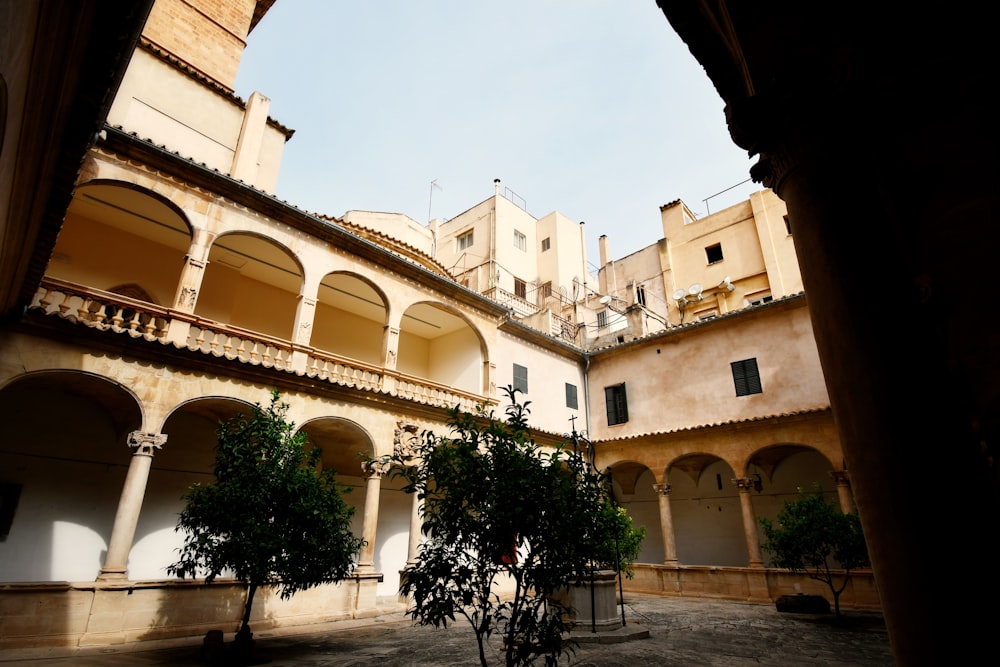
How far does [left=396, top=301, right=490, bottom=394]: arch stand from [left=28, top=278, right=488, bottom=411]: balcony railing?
3.02 m

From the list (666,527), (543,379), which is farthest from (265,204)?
(666,527)

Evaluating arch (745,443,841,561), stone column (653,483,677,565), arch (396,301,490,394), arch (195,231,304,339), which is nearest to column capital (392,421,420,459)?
arch (396,301,490,394)

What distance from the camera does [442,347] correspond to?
1884 centimetres

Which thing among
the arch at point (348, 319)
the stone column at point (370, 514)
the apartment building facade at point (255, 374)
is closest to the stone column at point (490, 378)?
the apartment building facade at point (255, 374)

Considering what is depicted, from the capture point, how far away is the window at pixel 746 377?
1689 centimetres

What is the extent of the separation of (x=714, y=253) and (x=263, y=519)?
25193 mm

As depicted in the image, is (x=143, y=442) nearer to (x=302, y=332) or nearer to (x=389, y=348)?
(x=302, y=332)

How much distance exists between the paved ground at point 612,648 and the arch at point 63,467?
11.2ft

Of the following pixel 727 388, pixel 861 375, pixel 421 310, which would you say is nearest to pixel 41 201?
pixel 861 375

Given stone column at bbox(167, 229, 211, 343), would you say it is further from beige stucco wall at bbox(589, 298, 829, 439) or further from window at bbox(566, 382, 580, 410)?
beige stucco wall at bbox(589, 298, 829, 439)

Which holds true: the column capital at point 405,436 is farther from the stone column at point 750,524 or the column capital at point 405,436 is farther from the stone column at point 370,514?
the stone column at point 750,524

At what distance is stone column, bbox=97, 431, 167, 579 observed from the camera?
873 cm

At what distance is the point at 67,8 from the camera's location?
348cm

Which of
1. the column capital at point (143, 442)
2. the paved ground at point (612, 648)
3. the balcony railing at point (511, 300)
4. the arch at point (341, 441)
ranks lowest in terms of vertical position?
the paved ground at point (612, 648)
